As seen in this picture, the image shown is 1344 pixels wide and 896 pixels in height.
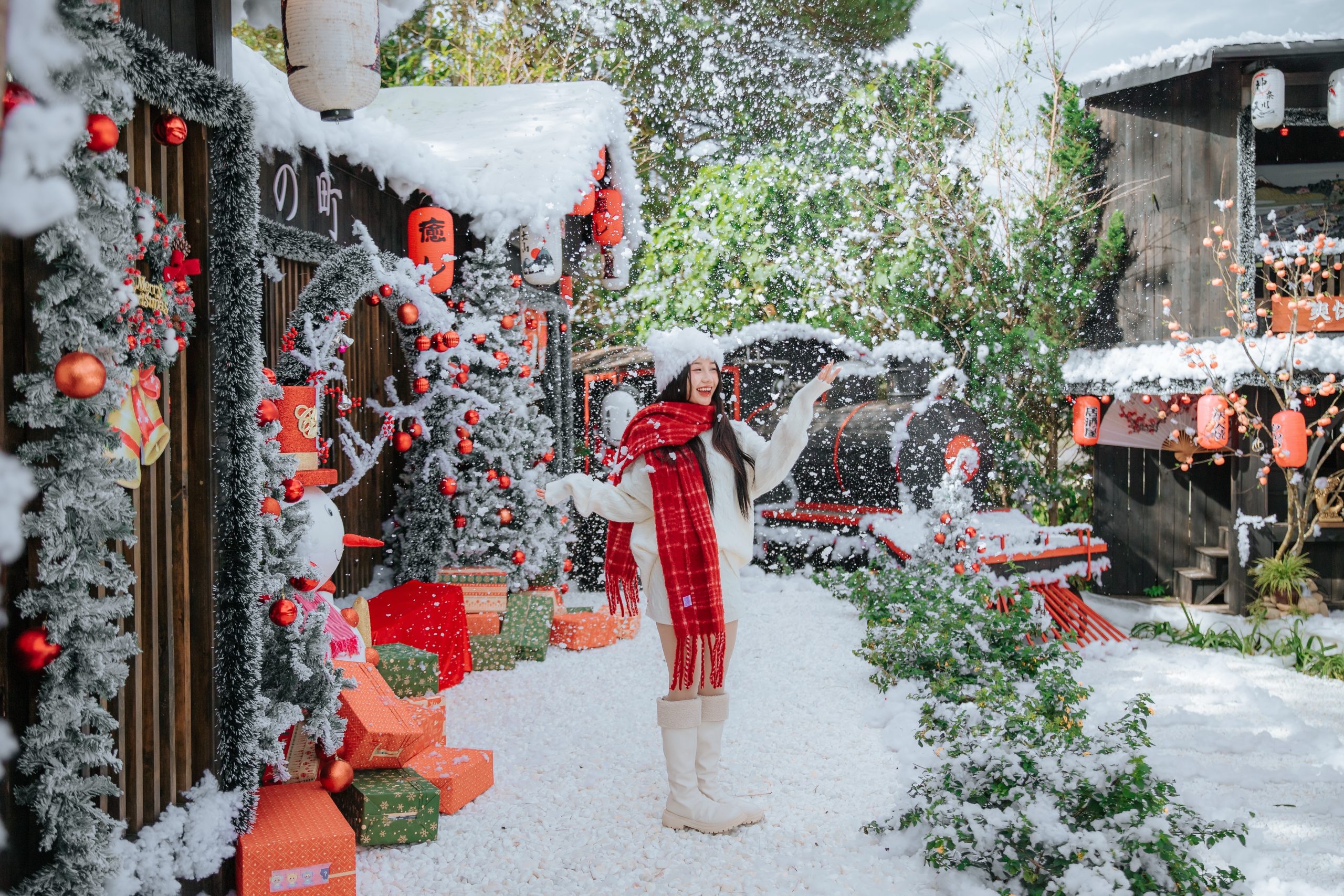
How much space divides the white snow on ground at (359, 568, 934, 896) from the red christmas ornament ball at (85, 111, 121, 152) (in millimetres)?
2213

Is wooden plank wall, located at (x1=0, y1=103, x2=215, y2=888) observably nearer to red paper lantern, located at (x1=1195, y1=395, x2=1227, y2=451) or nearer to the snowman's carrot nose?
the snowman's carrot nose

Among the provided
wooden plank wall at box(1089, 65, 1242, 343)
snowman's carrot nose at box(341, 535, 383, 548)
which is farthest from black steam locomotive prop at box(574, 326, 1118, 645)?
snowman's carrot nose at box(341, 535, 383, 548)

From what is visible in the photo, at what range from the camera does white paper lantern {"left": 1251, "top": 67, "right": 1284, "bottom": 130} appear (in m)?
8.90

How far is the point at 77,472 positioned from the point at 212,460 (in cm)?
67

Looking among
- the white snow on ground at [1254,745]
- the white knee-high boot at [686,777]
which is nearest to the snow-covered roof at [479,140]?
the white knee-high boot at [686,777]

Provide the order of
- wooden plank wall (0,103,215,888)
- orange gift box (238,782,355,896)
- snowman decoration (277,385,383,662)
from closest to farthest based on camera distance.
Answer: wooden plank wall (0,103,215,888) → orange gift box (238,782,355,896) → snowman decoration (277,385,383,662)

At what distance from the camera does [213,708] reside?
8.54 ft

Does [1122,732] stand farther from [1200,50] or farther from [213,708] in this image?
[1200,50]

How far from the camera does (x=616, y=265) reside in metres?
10.0

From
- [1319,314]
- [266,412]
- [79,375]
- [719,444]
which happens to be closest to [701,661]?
[719,444]

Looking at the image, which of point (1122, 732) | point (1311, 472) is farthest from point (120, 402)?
point (1311, 472)

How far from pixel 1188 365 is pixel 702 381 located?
7511mm

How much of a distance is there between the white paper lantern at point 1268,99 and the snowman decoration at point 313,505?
30.7 feet

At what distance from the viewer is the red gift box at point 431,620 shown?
16.8 feet
